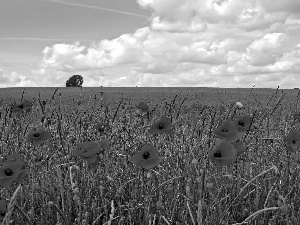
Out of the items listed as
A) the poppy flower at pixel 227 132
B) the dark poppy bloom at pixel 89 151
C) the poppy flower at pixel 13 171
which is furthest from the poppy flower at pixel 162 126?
the poppy flower at pixel 13 171

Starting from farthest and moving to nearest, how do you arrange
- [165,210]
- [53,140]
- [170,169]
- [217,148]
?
1. [53,140]
2. [170,169]
3. [165,210]
4. [217,148]

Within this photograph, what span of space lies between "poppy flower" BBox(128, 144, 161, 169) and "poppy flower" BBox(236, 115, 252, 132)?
751mm

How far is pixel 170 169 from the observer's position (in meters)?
3.52

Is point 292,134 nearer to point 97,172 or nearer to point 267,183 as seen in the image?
point 267,183

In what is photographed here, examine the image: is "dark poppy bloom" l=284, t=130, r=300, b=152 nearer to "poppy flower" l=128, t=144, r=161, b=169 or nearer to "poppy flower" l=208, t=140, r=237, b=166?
"poppy flower" l=208, t=140, r=237, b=166

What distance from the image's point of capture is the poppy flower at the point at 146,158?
2.39m

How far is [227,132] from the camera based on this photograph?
8.63 feet

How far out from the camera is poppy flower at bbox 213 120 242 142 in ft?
8.60

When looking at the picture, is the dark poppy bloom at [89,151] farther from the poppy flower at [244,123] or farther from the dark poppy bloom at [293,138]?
the dark poppy bloom at [293,138]

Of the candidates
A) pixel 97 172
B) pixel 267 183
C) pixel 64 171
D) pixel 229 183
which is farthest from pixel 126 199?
pixel 267 183

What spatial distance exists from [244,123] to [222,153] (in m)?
0.70

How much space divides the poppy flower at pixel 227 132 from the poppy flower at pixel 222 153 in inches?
11.0

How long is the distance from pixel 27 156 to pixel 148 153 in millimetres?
1559

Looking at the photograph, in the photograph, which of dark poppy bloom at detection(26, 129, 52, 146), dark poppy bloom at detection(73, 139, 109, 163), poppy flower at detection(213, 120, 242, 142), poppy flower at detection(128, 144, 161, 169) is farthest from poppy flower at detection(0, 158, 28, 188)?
poppy flower at detection(213, 120, 242, 142)
